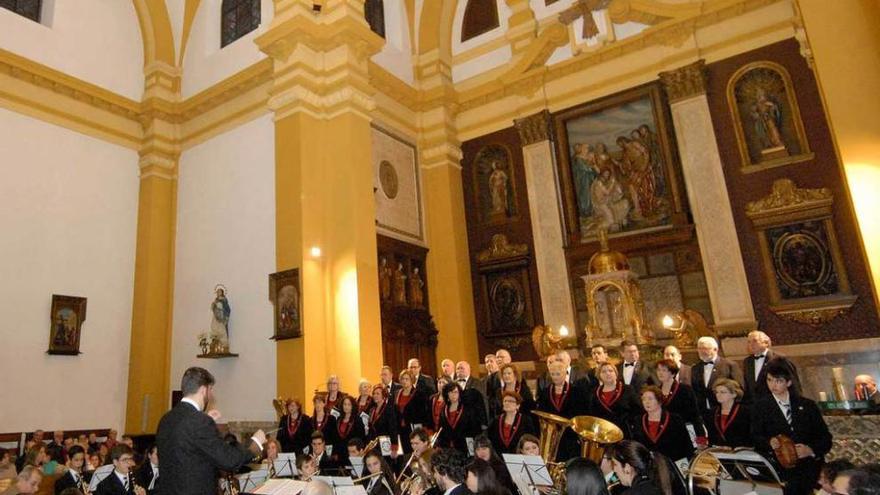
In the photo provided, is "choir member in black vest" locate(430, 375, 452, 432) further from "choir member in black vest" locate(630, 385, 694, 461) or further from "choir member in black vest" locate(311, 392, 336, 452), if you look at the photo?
"choir member in black vest" locate(630, 385, 694, 461)

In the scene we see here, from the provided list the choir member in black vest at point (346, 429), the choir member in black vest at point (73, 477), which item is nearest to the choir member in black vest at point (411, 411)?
the choir member in black vest at point (346, 429)

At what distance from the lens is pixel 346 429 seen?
8555 mm

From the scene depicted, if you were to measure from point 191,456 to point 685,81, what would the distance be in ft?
38.5

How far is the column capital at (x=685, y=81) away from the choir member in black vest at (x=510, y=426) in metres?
8.62

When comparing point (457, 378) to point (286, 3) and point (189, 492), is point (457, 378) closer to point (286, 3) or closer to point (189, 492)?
point (189, 492)

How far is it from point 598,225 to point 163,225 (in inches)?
379

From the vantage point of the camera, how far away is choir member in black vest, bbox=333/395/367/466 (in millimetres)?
8414

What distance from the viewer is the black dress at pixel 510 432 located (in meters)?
6.42

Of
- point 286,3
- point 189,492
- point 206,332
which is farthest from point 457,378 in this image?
point 286,3

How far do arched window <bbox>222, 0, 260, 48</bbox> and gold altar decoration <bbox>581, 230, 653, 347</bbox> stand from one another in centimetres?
898

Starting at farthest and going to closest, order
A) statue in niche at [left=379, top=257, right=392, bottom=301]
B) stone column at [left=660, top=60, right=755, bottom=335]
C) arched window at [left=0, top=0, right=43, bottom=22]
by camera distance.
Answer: statue in niche at [left=379, top=257, right=392, bottom=301], arched window at [left=0, top=0, right=43, bottom=22], stone column at [left=660, top=60, right=755, bottom=335]

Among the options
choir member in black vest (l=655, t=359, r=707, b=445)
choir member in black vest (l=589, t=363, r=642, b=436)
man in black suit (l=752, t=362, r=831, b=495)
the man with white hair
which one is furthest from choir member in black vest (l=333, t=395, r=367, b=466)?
man in black suit (l=752, t=362, r=831, b=495)

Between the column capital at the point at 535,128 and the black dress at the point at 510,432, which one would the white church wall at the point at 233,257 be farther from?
the black dress at the point at 510,432

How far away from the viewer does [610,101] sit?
43.7ft
